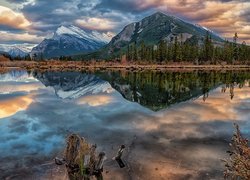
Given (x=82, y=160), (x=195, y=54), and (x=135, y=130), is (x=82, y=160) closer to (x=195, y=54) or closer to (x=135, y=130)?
(x=135, y=130)

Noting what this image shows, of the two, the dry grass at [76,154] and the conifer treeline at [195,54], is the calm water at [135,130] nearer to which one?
the dry grass at [76,154]

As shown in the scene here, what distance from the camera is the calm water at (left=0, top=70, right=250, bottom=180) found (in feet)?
72.1

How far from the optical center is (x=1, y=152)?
2562cm

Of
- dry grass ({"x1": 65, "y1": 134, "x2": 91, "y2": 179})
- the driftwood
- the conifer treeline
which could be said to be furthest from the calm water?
the conifer treeline

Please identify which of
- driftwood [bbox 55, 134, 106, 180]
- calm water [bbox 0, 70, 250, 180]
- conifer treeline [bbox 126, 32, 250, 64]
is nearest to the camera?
driftwood [bbox 55, 134, 106, 180]

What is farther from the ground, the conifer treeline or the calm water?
the conifer treeline

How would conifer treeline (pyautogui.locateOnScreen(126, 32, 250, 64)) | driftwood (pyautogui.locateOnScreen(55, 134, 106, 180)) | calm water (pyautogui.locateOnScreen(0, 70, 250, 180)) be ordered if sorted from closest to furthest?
driftwood (pyautogui.locateOnScreen(55, 134, 106, 180)) → calm water (pyautogui.locateOnScreen(0, 70, 250, 180)) → conifer treeline (pyautogui.locateOnScreen(126, 32, 250, 64))

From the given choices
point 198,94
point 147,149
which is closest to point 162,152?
point 147,149

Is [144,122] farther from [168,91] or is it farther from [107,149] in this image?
[168,91]

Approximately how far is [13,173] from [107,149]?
7.12 m

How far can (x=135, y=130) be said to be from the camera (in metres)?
32.8

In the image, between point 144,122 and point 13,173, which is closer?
point 13,173

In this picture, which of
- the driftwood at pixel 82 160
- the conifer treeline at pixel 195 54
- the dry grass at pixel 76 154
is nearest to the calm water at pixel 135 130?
the driftwood at pixel 82 160

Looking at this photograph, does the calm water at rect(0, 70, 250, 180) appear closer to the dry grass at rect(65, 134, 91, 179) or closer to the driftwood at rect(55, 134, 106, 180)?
the driftwood at rect(55, 134, 106, 180)
